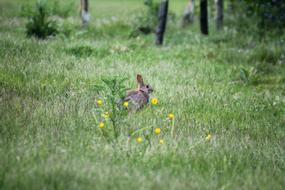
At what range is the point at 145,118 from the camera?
639 cm

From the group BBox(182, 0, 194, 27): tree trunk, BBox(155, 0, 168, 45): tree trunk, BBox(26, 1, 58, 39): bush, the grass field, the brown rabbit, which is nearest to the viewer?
the grass field

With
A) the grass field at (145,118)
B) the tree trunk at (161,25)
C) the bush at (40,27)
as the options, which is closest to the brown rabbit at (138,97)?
the grass field at (145,118)

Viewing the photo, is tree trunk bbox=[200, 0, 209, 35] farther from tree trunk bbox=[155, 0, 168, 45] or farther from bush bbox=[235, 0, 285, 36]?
tree trunk bbox=[155, 0, 168, 45]

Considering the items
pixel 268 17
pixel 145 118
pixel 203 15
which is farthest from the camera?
pixel 268 17

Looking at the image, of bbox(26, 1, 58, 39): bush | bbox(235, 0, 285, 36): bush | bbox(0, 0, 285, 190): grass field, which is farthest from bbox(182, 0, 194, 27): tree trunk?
bbox(26, 1, 58, 39): bush

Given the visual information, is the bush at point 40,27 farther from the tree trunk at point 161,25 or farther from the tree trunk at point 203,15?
the tree trunk at point 203,15

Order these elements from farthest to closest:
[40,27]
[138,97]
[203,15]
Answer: [203,15] → [40,27] → [138,97]

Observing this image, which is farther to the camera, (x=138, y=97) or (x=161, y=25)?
(x=161, y=25)

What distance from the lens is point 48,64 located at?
9.05 meters

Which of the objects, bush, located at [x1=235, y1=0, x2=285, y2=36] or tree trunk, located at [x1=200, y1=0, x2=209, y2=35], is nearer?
bush, located at [x1=235, y1=0, x2=285, y2=36]

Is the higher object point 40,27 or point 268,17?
point 40,27

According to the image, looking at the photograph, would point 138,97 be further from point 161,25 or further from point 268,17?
point 268,17

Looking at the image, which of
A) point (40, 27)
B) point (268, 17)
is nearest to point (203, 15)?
point (268, 17)

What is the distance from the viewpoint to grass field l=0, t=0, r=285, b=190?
447cm
